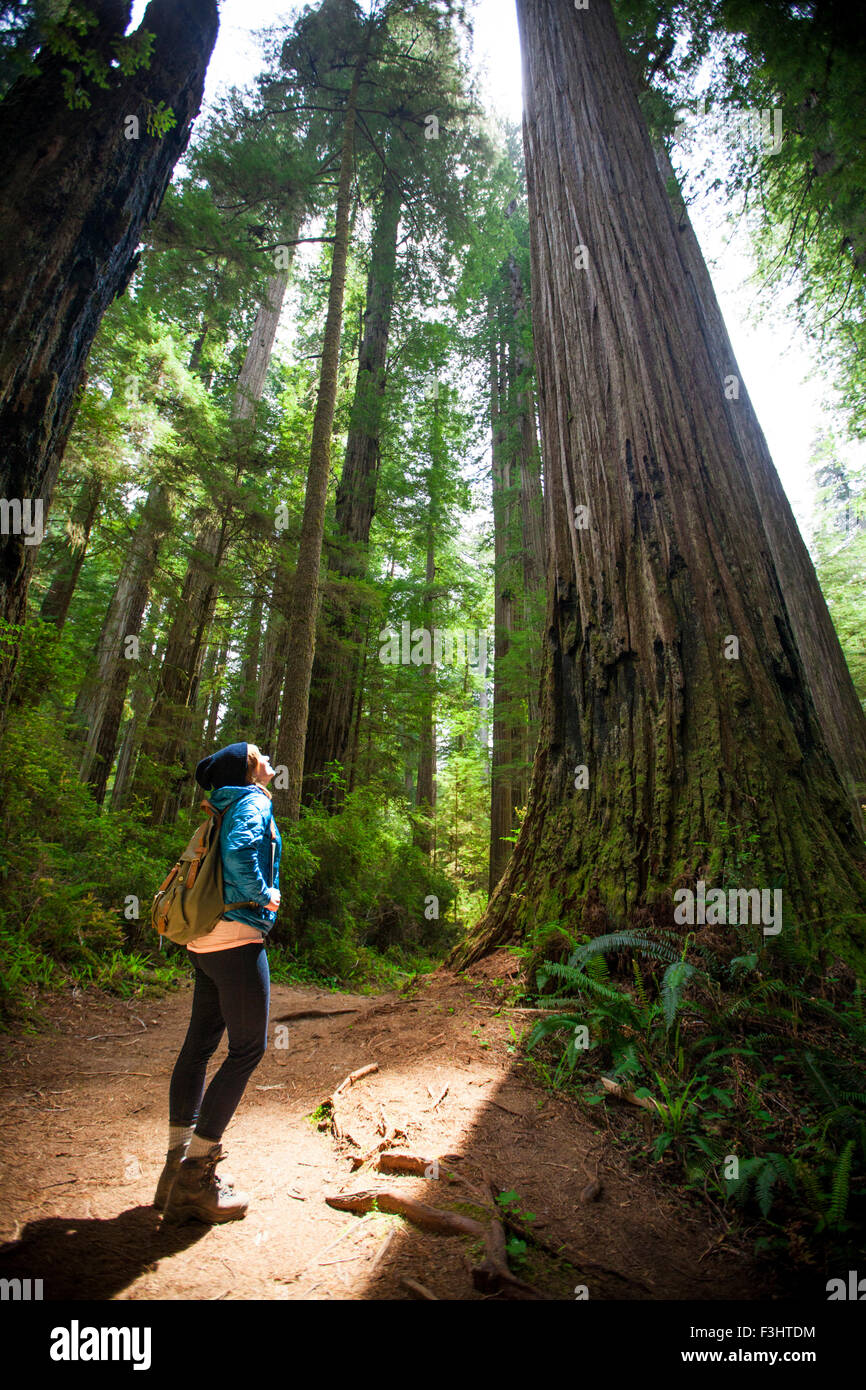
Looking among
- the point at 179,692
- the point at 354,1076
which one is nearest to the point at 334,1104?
the point at 354,1076

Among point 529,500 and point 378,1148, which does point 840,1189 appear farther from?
point 529,500

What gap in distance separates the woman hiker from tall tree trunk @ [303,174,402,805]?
7292 millimetres

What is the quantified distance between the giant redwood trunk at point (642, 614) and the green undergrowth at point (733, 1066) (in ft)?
1.03

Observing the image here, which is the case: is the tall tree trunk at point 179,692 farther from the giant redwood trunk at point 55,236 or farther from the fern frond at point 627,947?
the fern frond at point 627,947

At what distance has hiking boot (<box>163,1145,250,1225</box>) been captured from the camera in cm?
224

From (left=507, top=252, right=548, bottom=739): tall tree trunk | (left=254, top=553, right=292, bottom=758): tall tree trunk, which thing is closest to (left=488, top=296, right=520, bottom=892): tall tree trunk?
(left=507, top=252, right=548, bottom=739): tall tree trunk

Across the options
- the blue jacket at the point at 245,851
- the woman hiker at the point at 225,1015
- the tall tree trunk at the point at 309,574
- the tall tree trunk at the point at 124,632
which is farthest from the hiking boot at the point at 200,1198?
the tall tree trunk at the point at 124,632

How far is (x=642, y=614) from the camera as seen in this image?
13.0 feet

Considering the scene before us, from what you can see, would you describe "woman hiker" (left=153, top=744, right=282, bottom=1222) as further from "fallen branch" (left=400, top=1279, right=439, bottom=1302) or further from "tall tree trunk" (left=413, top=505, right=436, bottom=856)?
"tall tree trunk" (left=413, top=505, right=436, bottom=856)

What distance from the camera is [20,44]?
13.0ft

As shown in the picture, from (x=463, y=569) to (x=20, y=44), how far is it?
54.5ft
